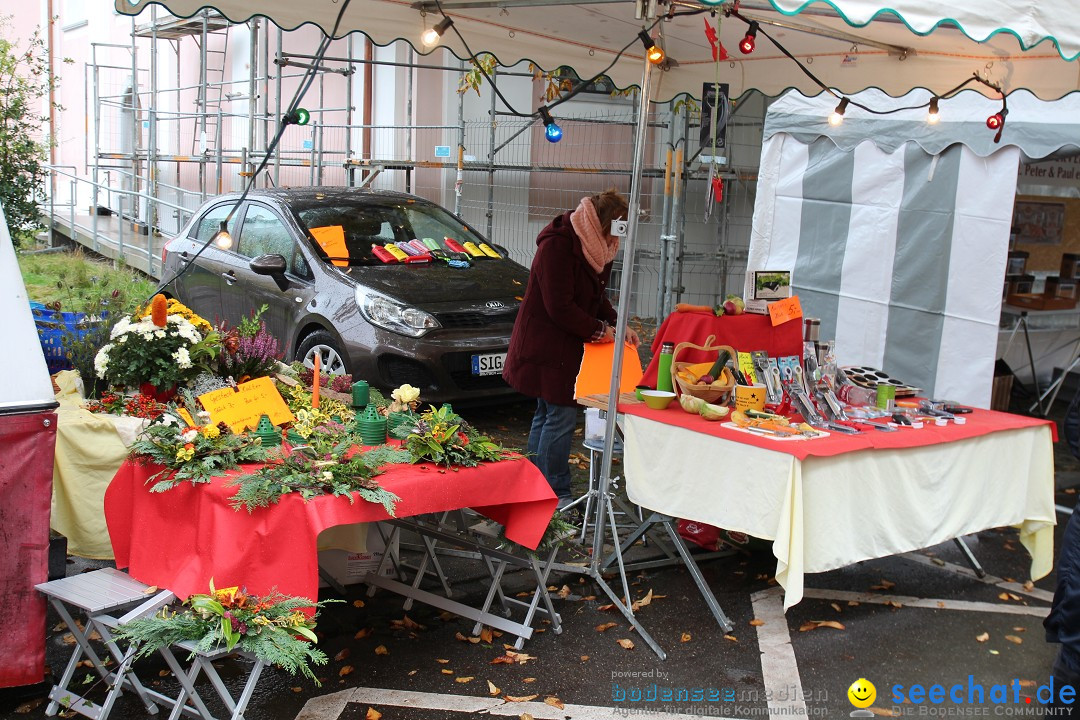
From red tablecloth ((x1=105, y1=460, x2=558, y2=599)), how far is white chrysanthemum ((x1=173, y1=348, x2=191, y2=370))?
51cm

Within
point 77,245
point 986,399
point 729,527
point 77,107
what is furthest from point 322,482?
point 77,107

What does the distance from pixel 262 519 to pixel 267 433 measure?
1.83 feet

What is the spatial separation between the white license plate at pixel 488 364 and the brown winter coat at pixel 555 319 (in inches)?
56.6

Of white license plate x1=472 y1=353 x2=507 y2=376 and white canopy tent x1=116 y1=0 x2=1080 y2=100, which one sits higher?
white canopy tent x1=116 y1=0 x2=1080 y2=100

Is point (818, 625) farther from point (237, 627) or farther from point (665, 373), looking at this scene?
point (237, 627)

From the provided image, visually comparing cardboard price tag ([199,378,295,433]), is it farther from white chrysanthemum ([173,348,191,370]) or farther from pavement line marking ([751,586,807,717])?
pavement line marking ([751,586,807,717])

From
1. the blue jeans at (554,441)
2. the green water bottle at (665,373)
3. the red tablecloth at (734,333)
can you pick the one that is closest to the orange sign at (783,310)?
the red tablecloth at (734,333)

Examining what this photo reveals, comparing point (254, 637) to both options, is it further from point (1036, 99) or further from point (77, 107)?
point (77, 107)

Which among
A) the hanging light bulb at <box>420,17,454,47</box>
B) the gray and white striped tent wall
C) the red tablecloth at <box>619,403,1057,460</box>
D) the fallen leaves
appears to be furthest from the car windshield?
the fallen leaves

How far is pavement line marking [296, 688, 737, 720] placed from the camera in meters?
3.68

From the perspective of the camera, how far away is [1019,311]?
816 centimetres

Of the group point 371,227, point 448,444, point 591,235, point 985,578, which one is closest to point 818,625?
point 985,578

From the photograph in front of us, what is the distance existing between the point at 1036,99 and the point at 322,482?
16.0 feet

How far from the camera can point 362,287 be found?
7195 millimetres
